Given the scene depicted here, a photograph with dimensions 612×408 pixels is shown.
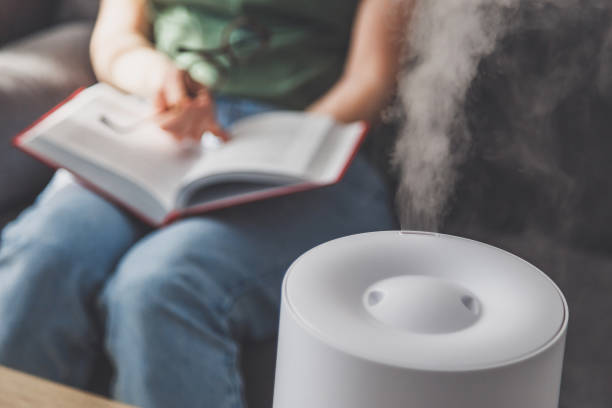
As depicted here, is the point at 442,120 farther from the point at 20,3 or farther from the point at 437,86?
the point at 20,3

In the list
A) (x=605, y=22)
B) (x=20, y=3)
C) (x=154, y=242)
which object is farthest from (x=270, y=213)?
(x=20, y=3)

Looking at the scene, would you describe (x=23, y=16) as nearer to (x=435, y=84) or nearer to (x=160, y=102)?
(x=160, y=102)

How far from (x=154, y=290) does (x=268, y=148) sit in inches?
8.6

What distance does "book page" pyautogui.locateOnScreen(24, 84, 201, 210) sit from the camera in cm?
79

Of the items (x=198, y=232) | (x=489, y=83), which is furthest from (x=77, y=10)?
(x=489, y=83)

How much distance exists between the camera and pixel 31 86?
1.04 metres

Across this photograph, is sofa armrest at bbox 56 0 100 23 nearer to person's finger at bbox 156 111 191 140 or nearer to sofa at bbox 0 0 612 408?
sofa at bbox 0 0 612 408

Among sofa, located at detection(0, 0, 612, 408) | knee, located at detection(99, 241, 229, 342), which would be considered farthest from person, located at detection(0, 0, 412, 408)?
sofa, located at detection(0, 0, 612, 408)

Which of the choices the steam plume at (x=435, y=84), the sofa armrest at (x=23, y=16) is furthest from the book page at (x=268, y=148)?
the sofa armrest at (x=23, y=16)

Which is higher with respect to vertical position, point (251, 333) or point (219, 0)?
point (219, 0)

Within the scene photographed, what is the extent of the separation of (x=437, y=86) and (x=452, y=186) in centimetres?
21

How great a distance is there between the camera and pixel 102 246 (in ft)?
2.61

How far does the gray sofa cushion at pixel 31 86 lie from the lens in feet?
3.29

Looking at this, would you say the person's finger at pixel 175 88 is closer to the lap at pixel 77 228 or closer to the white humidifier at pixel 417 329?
the lap at pixel 77 228
